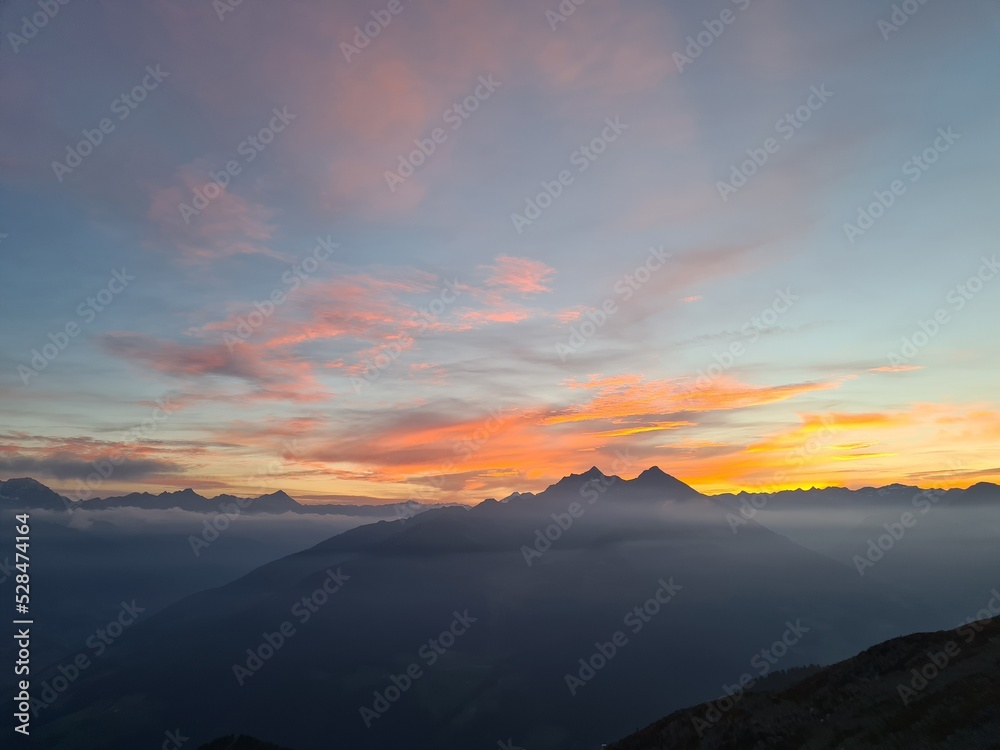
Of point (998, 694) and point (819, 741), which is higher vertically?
point (998, 694)

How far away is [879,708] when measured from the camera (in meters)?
63.1

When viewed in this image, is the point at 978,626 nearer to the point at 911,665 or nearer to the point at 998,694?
the point at 911,665

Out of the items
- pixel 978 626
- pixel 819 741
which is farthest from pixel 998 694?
pixel 978 626

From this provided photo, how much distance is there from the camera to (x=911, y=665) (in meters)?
72.8

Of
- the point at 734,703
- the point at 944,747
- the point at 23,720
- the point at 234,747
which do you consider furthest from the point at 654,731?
the point at 234,747

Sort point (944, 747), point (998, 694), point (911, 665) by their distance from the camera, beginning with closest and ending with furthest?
point (944, 747), point (998, 694), point (911, 665)

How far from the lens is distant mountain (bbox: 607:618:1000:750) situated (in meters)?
53.3

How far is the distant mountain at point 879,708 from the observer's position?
53344 millimetres

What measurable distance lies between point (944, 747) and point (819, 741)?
15.0 meters

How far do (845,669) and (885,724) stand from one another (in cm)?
2790

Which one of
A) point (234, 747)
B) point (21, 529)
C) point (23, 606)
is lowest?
point (234, 747)

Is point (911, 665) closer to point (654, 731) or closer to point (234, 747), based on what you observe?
point (654, 731)

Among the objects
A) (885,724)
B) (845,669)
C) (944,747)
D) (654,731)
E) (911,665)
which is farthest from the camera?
(654,731)

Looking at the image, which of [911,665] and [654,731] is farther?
[654,731]
